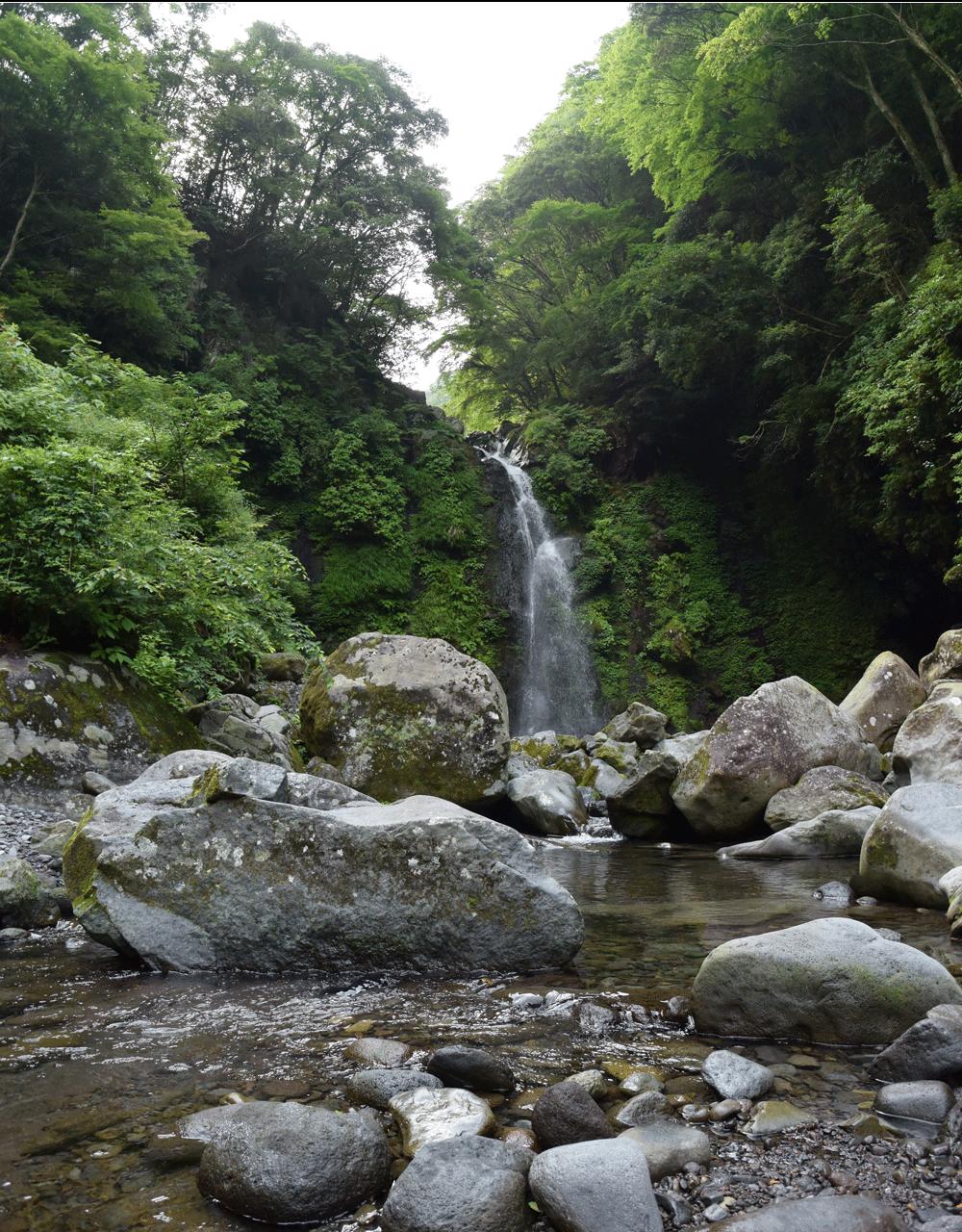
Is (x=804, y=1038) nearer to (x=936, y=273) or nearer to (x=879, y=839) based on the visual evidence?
(x=879, y=839)

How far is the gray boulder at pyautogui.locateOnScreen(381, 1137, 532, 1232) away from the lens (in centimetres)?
190

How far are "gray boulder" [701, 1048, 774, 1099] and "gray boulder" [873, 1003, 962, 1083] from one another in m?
0.38

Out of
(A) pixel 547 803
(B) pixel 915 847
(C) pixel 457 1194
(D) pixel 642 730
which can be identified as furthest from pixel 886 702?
(C) pixel 457 1194

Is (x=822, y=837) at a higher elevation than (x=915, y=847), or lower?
lower

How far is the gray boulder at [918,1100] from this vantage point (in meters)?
2.38

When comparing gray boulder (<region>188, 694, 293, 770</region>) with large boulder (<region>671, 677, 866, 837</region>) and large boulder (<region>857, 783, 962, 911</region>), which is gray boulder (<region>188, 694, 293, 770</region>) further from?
large boulder (<region>857, 783, 962, 911</region>)

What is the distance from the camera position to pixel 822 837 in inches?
295

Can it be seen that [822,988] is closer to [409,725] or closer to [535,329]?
[409,725]

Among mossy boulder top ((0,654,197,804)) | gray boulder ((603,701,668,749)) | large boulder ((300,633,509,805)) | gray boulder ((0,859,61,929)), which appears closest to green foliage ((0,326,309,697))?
mossy boulder top ((0,654,197,804))

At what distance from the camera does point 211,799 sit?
408 cm

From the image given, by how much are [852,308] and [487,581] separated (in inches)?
404

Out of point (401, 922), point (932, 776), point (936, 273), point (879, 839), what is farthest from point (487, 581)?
point (401, 922)

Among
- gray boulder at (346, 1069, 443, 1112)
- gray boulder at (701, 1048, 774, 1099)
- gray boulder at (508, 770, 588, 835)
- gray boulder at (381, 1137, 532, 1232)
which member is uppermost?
gray boulder at (381, 1137, 532, 1232)

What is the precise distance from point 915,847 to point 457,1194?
437 centimetres
